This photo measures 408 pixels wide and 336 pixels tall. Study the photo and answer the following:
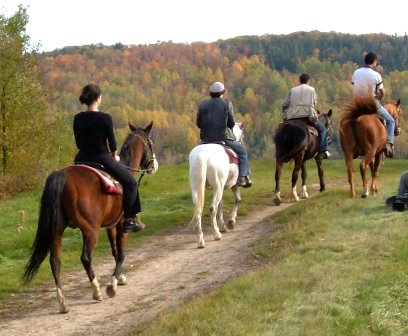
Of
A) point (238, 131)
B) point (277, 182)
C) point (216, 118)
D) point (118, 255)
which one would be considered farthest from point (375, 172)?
point (118, 255)

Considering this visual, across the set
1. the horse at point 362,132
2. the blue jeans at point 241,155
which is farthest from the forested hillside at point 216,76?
the blue jeans at point 241,155

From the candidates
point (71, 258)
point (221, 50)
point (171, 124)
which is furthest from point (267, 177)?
point (221, 50)

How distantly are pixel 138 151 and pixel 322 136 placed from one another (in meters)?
7.01

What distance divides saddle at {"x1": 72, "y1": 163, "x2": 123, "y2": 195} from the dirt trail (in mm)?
1548

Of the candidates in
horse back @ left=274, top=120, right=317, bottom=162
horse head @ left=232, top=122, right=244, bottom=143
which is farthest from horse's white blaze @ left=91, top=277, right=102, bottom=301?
horse back @ left=274, top=120, right=317, bottom=162

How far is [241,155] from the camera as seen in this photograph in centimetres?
1441

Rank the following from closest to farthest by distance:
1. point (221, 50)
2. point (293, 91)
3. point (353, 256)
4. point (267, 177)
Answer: point (353, 256) < point (293, 91) < point (267, 177) < point (221, 50)

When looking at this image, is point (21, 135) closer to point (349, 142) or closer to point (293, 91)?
→ point (293, 91)

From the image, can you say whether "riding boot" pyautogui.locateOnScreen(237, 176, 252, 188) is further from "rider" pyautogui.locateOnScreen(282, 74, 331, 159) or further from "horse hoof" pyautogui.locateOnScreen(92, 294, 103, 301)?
"horse hoof" pyautogui.locateOnScreen(92, 294, 103, 301)

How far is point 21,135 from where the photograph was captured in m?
30.8

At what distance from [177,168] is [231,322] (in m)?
26.1

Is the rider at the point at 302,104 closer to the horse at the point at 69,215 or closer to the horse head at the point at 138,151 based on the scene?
the horse head at the point at 138,151

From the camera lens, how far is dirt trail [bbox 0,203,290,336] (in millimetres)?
8609

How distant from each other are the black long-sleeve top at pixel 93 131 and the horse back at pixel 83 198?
1.54 ft
